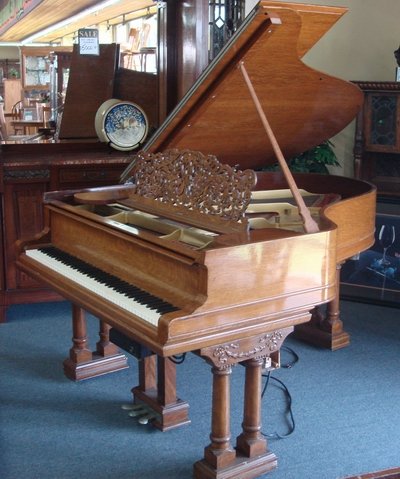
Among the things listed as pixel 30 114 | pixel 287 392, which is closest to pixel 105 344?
pixel 287 392

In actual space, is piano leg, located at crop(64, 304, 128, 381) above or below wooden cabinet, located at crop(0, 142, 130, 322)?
below

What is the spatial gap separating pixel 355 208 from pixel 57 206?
1.30m

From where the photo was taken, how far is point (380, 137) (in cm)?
461

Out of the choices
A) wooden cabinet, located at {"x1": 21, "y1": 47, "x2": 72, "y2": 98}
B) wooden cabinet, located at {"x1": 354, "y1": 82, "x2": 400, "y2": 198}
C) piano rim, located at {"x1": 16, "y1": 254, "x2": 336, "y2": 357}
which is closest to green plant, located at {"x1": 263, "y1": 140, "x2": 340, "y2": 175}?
wooden cabinet, located at {"x1": 354, "y1": 82, "x2": 400, "y2": 198}

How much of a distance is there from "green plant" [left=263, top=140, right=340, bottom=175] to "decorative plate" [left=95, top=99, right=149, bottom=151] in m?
0.94

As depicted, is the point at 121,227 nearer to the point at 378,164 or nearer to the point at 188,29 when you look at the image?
the point at 188,29

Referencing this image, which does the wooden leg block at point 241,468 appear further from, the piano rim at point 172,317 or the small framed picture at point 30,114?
the small framed picture at point 30,114

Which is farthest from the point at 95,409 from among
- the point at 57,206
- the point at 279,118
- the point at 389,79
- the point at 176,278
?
the point at 389,79

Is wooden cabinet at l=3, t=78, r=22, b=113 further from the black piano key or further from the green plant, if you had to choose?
the black piano key

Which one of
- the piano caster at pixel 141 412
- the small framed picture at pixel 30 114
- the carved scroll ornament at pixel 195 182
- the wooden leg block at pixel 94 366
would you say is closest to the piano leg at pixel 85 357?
the wooden leg block at pixel 94 366

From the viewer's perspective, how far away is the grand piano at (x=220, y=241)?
6.97 ft

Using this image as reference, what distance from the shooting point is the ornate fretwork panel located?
468cm

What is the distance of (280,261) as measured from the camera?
220 centimetres

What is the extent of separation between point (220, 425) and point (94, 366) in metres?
1.15
